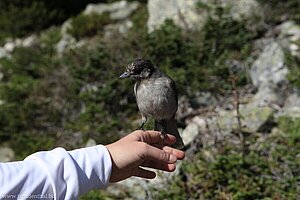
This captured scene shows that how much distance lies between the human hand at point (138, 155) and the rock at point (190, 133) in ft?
10.3

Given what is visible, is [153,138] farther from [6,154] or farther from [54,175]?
[6,154]

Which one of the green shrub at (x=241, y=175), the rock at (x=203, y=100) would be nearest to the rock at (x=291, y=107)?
the green shrub at (x=241, y=175)

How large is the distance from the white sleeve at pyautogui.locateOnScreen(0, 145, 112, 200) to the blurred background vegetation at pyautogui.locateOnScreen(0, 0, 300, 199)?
3.05m

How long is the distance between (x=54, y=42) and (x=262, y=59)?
5964mm

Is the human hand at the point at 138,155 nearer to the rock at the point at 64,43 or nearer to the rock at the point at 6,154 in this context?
the rock at the point at 6,154

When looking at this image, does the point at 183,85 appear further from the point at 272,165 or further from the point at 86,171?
the point at 86,171

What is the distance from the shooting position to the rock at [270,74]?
23.3 ft

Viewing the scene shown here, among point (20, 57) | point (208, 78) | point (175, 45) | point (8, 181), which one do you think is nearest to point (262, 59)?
point (208, 78)

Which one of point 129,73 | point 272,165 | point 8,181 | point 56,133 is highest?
point 8,181

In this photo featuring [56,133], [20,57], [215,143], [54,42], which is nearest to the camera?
[215,143]

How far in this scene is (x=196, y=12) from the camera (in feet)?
33.0

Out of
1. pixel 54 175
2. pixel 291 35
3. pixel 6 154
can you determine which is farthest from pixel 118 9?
pixel 54 175

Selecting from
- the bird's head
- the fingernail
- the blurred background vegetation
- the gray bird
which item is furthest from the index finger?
the blurred background vegetation

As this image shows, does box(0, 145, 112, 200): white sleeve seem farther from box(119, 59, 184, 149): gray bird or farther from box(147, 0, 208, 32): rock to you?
box(147, 0, 208, 32): rock
